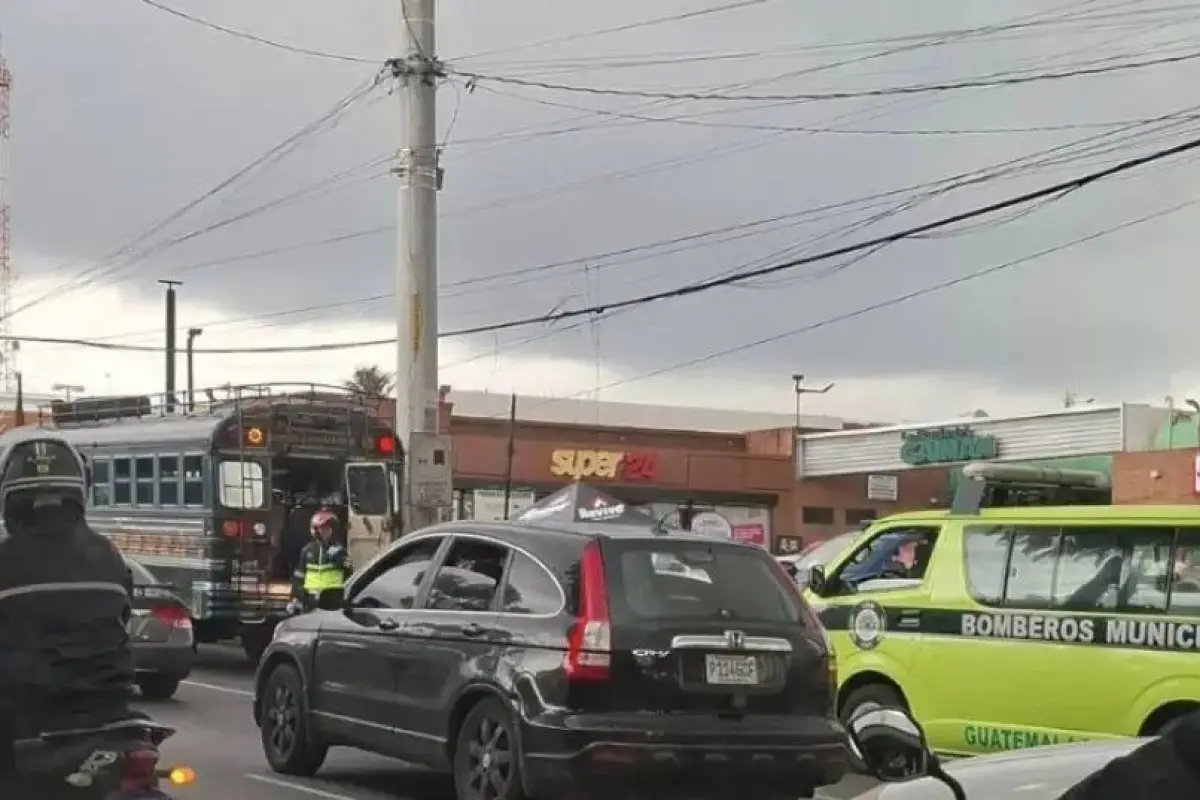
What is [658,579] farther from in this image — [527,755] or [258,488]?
[258,488]

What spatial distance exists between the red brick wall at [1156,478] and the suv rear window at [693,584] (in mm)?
22961

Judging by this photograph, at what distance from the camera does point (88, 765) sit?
487 centimetres

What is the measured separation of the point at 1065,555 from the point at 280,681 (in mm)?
5313

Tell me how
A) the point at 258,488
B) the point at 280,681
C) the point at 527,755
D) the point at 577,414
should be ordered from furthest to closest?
the point at 577,414 < the point at 258,488 < the point at 280,681 < the point at 527,755

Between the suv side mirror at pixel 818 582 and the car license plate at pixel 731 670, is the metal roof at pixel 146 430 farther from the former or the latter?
the car license plate at pixel 731 670

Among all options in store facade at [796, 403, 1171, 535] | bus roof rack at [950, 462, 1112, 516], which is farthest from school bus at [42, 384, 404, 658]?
store facade at [796, 403, 1171, 535]

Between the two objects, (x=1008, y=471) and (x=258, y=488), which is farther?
(x=258, y=488)

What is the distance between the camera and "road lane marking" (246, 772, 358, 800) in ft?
33.0

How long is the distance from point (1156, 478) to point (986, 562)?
21.1 metres

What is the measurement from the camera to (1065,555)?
35.3ft

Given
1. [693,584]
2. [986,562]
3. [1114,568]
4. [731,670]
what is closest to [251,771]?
[693,584]

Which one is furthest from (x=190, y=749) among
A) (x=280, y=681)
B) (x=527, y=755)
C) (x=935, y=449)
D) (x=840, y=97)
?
(x=935, y=449)

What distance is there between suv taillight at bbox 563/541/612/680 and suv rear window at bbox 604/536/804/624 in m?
0.06

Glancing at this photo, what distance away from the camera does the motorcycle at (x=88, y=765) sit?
4.85 meters
